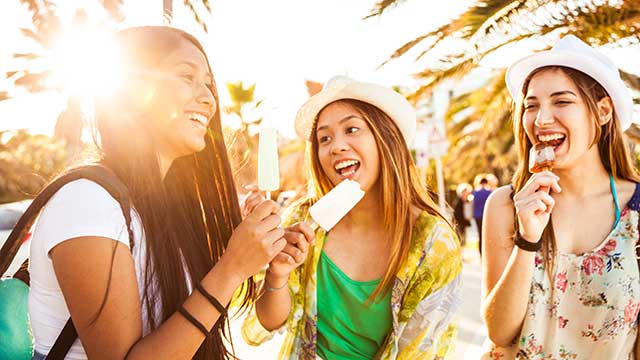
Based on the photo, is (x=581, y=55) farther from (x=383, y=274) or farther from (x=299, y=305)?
(x=299, y=305)

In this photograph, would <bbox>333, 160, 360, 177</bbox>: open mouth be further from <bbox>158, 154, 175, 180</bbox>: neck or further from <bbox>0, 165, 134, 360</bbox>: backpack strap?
<bbox>0, 165, 134, 360</bbox>: backpack strap

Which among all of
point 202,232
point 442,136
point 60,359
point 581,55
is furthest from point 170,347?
point 442,136

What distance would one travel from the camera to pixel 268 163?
2.15 metres

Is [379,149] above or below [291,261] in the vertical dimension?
above

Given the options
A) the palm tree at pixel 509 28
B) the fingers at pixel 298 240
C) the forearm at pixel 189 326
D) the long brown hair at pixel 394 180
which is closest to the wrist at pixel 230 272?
the forearm at pixel 189 326

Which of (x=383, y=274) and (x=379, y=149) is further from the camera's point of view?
(x=379, y=149)

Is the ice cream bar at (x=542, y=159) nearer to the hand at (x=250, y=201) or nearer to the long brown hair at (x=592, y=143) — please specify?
the long brown hair at (x=592, y=143)

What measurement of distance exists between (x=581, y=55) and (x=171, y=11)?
1744 millimetres

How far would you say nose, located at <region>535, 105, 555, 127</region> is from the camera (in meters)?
2.37

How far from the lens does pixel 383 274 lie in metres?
2.61

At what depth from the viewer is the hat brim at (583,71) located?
93.7 inches

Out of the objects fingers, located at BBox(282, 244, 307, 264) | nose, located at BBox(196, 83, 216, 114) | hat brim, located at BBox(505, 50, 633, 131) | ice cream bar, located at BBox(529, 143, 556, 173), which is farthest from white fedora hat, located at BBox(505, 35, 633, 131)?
nose, located at BBox(196, 83, 216, 114)

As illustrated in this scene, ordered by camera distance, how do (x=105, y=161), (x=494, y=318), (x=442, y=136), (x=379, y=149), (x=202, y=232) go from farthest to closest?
(x=442, y=136)
(x=379, y=149)
(x=494, y=318)
(x=202, y=232)
(x=105, y=161)

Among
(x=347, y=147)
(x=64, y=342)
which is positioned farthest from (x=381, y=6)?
(x=64, y=342)
